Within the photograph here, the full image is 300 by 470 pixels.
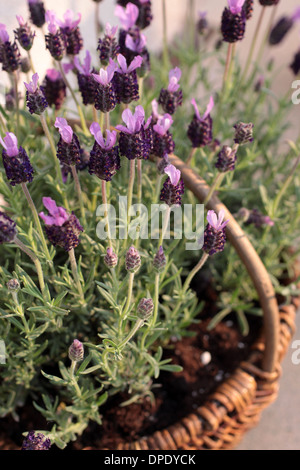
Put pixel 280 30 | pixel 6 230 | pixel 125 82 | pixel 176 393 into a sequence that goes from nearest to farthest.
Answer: pixel 6 230 → pixel 125 82 → pixel 176 393 → pixel 280 30

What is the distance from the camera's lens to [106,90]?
0.69 meters

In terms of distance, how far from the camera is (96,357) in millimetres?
791

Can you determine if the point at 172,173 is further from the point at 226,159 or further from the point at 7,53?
the point at 7,53

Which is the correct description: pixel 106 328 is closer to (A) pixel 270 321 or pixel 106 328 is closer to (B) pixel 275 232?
(A) pixel 270 321

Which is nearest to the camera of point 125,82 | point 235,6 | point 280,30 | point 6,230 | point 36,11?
point 6,230

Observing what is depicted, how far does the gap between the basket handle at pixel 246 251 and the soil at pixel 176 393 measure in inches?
6.1

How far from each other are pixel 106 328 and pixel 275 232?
0.58 meters

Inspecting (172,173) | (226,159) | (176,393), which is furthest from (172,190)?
(176,393)

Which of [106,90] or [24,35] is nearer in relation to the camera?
[106,90]

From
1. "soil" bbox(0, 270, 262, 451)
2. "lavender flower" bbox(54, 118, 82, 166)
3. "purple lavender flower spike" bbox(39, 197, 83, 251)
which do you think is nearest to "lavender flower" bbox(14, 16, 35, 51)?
"lavender flower" bbox(54, 118, 82, 166)

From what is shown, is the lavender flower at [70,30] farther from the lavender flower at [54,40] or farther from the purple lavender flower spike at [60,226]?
the purple lavender flower spike at [60,226]

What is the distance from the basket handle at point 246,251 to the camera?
2.81 feet

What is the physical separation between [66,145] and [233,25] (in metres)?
0.42
